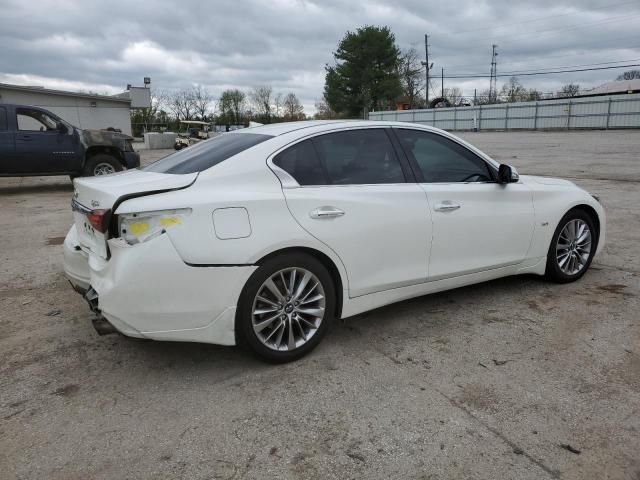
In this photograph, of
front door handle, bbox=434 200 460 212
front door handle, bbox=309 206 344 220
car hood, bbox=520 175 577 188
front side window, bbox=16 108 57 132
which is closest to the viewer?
front door handle, bbox=309 206 344 220

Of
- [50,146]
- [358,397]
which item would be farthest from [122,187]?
[50,146]

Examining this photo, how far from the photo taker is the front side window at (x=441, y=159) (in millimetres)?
3949

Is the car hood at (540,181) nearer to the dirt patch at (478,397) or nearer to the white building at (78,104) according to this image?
the dirt patch at (478,397)

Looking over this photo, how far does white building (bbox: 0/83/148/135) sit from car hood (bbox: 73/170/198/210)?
75.5 ft

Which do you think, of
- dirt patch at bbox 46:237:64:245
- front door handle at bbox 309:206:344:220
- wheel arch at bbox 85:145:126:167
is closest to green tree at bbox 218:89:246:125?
wheel arch at bbox 85:145:126:167

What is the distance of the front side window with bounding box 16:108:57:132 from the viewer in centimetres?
1101

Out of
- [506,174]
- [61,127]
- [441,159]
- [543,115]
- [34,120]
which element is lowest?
[506,174]

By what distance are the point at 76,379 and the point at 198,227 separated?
4.09 ft

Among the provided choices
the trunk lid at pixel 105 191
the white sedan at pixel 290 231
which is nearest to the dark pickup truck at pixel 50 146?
the white sedan at pixel 290 231

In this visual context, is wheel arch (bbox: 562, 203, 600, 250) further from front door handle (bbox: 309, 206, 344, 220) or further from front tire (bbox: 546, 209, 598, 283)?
front door handle (bbox: 309, 206, 344, 220)

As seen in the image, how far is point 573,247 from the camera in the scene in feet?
15.8

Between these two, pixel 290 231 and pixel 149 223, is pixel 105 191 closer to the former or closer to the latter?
pixel 149 223

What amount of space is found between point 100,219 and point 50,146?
963 cm

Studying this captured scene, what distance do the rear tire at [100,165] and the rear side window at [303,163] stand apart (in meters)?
9.57
